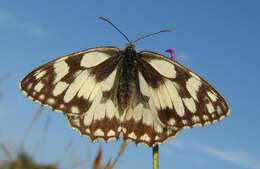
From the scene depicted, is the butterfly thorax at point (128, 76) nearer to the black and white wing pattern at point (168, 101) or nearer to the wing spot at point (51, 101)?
the black and white wing pattern at point (168, 101)

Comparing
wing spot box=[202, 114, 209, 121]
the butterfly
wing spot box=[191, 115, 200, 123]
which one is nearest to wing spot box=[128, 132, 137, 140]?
the butterfly

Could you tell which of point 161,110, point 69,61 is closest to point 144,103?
point 161,110

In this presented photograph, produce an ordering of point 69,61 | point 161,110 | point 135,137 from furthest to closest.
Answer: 1. point 69,61
2. point 161,110
3. point 135,137

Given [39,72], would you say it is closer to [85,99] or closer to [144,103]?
[85,99]

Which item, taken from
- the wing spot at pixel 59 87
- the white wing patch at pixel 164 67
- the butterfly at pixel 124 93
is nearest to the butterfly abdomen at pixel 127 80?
the butterfly at pixel 124 93

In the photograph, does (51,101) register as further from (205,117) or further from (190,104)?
(205,117)

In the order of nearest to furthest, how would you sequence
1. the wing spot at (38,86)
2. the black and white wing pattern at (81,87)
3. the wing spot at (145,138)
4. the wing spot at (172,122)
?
the wing spot at (145,138)
the wing spot at (172,122)
the black and white wing pattern at (81,87)
the wing spot at (38,86)

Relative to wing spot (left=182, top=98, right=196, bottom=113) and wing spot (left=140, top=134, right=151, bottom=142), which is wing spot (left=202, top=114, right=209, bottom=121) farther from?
wing spot (left=140, top=134, right=151, bottom=142)
